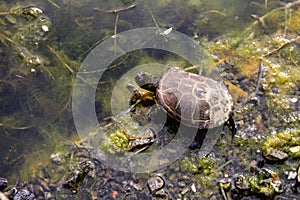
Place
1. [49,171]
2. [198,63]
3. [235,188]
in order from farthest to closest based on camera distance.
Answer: [198,63] < [49,171] < [235,188]

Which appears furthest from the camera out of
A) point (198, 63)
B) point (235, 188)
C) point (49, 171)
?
point (198, 63)

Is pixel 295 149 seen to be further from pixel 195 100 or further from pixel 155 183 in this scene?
pixel 155 183

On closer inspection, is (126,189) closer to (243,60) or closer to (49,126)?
(49,126)

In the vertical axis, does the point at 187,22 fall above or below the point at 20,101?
above

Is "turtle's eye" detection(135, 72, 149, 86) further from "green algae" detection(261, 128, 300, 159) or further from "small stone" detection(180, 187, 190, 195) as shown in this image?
"green algae" detection(261, 128, 300, 159)

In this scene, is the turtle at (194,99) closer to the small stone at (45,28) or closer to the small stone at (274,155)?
the small stone at (274,155)

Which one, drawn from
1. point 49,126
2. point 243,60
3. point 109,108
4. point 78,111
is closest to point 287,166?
point 243,60

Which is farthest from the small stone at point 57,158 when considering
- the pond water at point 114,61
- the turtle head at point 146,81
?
the turtle head at point 146,81

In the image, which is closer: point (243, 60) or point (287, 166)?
point (287, 166)
